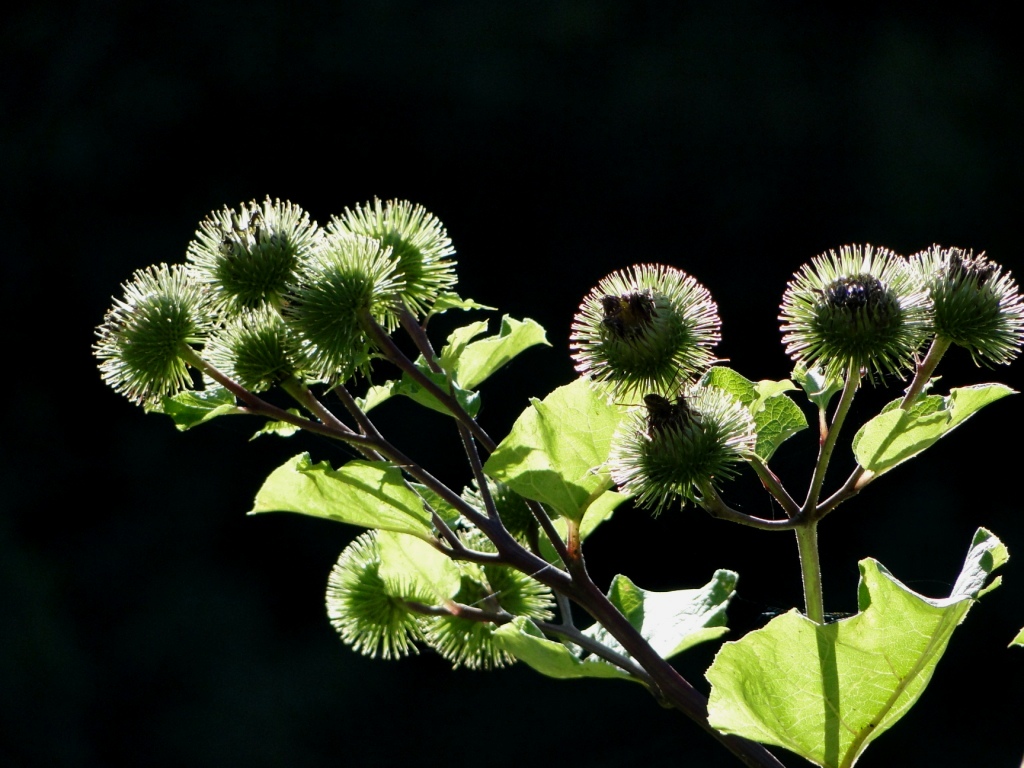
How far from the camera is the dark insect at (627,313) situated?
0.52m

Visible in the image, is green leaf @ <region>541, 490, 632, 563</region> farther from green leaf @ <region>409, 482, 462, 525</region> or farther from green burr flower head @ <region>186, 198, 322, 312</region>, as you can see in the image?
green burr flower head @ <region>186, 198, 322, 312</region>

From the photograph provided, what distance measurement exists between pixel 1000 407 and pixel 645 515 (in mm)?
1434

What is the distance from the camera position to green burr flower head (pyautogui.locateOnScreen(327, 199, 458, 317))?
0.61 meters

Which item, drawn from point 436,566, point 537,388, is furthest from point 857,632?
point 537,388

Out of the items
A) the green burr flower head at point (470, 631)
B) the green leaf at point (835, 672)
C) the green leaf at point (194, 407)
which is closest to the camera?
the green leaf at point (835, 672)

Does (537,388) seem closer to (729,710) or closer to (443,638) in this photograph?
(443,638)

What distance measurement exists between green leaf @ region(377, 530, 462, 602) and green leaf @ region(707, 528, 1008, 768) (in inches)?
7.6

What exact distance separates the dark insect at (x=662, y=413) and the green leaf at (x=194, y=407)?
19 cm

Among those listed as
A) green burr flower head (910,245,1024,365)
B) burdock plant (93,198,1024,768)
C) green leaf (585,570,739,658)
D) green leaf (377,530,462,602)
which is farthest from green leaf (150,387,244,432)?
green burr flower head (910,245,1024,365)

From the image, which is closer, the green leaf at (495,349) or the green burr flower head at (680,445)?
the green burr flower head at (680,445)

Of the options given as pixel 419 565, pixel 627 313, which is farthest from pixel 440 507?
pixel 627 313

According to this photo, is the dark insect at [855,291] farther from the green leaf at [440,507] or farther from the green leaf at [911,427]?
the green leaf at [440,507]

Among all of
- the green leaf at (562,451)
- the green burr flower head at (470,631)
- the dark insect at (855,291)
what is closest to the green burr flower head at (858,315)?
the dark insect at (855,291)

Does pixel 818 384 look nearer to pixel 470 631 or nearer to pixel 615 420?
pixel 615 420
